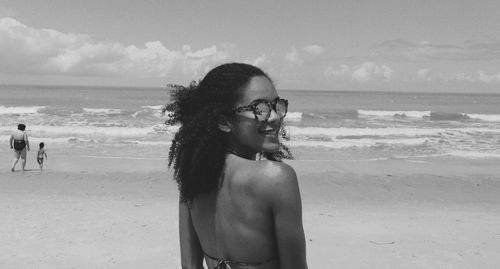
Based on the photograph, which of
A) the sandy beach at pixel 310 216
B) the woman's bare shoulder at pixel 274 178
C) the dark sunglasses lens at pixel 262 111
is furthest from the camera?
the sandy beach at pixel 310 216

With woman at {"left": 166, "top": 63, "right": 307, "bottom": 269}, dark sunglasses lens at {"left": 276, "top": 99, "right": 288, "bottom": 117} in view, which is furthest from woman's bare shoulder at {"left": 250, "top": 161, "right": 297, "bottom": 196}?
dark sunglasses lens at {"left": 276, "top": 99, "right": 288, "bottom": 117}

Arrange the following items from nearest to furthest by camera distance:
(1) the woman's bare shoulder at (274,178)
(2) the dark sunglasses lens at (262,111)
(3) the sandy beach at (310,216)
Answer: (1) the woman's bare shoulder at (274,178)
(2) the dark sunglasses lens at (262,111)
(3) the sandy beach at (310,216)

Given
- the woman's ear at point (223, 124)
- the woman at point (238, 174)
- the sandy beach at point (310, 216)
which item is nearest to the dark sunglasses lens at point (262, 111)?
the woman at point (238, 174)

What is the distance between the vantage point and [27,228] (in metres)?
6.95

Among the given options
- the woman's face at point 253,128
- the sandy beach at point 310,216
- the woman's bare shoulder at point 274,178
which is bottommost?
the sandy beach at point 310,216

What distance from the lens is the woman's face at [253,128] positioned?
152 cm

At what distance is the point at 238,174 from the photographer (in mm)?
1435

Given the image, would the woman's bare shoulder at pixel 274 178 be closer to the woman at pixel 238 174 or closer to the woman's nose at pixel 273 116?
the woman at pixel 238 174

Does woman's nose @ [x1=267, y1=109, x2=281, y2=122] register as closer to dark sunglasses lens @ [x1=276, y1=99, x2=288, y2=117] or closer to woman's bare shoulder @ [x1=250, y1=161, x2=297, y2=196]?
dark sunglasses lens @ [x1=276, y1=99, x2=288, y2=117]

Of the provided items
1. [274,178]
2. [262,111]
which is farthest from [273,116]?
[274,178]

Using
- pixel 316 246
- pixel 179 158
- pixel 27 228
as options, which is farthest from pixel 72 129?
pixel 179 158

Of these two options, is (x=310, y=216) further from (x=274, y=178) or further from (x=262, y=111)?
(x=274, y=178)

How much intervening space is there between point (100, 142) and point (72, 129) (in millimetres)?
5505

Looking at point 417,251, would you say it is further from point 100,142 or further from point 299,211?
point 100,142
